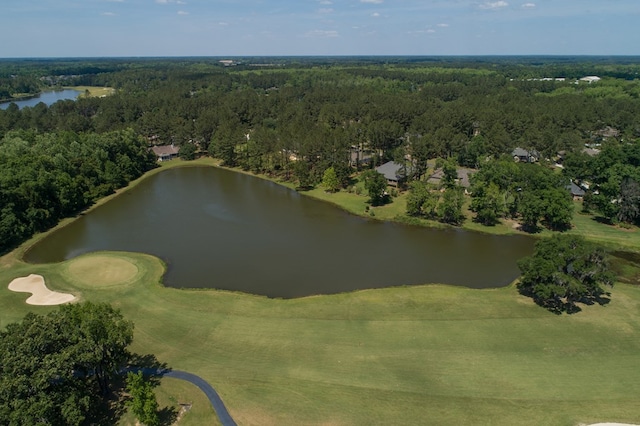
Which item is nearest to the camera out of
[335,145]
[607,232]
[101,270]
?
[101,270]

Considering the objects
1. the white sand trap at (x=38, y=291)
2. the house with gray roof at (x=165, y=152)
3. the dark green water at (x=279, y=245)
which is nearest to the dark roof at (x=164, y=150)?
the house with gray roof at (x=165, y=152)

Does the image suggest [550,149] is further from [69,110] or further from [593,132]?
[69,110]

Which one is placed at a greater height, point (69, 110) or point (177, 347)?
point (69, 110)

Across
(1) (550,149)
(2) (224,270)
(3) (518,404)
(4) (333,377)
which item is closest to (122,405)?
(4) (333,377)

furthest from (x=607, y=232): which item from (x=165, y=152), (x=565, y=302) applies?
(x=165, y=152)

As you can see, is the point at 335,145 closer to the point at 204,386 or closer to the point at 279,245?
the point at 279,245

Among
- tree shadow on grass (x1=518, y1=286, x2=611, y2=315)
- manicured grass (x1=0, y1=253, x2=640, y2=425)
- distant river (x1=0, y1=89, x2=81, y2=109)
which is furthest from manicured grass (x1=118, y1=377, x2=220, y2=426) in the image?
distant river (x1=0, y1=89, x2=81, y2=109)

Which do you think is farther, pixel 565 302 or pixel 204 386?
pixel 565 302

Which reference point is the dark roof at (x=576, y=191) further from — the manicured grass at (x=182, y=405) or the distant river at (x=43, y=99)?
the distant river at (x=43, y=99)
